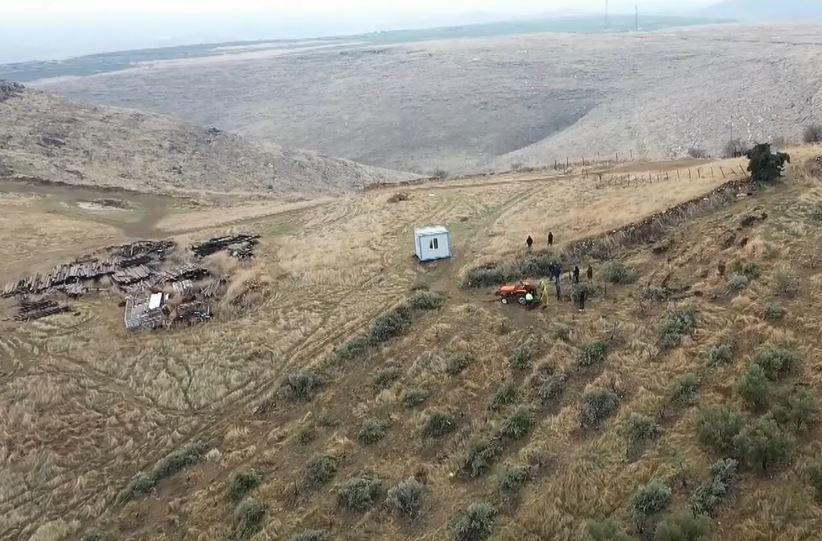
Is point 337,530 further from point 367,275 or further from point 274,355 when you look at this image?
point 367,275

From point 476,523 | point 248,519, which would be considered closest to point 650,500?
point 476,523

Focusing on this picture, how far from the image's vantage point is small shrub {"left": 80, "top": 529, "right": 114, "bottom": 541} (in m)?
18.5

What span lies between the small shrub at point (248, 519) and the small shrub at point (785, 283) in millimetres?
18585

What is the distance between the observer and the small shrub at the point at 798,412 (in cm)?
1545

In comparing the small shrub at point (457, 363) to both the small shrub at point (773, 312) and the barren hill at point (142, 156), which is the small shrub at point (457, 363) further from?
the barren hill at point (142, 156)

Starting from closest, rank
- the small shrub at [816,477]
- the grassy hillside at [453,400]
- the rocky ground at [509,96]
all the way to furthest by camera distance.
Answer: the small shrub at [816,477]
the grassy hillside at [453,400]
the rocky ground at [509,96]

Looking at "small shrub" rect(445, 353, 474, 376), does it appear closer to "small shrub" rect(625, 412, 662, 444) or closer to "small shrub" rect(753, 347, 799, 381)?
"small shrub" rect(625, 412, 662, 444)

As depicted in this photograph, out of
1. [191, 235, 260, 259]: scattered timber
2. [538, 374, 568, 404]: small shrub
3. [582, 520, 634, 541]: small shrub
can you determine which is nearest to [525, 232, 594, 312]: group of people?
[538, 374, 568, 404]: small shrub

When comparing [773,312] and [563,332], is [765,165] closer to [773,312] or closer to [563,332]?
[773,312]

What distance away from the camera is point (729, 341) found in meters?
19.9

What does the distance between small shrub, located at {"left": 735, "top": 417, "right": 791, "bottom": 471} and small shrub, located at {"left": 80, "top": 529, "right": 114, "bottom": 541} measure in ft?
57.8

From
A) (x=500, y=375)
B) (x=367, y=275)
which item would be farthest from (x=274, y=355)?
(x=500, y=375)

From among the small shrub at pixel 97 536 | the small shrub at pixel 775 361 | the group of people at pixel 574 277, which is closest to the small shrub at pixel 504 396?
the group of people at pixel 574 277

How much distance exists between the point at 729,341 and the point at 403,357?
38.2 feet
